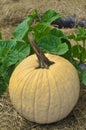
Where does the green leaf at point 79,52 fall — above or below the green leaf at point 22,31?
below

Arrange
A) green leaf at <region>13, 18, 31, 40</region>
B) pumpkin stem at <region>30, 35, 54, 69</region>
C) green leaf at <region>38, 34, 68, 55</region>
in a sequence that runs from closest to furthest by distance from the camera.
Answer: pumpkin stem at <region>30, 35, 54, 69</region>, green leaf at <region>38, 34, 68, 55</region>, green leaf at <region>13, 18, 31, 40</region>

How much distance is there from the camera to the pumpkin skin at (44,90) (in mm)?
2445

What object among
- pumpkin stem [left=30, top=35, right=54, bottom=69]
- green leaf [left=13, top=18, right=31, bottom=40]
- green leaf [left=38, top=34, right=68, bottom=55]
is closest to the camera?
pumpkin stem [left=30, top=35, right=54, bottom=69]

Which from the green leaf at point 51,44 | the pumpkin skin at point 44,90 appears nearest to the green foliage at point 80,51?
the green leaf at point 51,44

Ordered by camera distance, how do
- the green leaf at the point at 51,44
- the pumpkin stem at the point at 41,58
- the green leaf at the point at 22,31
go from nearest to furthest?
the pumpkin stem at the point at 41,58 < the green leaf at the point at 51,44 < the green leaf at the point at 22,31

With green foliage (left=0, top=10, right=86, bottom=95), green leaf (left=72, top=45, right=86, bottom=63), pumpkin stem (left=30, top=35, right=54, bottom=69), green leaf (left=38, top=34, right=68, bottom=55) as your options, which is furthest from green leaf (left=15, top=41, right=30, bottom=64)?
green leaf (left=72, top=45, right=86, bottom=63)

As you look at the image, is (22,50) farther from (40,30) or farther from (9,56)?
(40,30)

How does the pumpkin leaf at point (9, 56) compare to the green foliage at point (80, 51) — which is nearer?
the pumpkin leaf at point (9, 56)

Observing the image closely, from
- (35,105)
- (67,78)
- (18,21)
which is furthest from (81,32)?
(18,21)

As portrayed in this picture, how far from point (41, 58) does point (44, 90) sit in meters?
0.21

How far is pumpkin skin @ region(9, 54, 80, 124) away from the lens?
2445 mm

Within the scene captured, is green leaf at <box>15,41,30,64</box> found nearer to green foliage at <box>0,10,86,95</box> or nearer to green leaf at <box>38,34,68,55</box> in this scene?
green foliage at <box>0,10,86,95</box>

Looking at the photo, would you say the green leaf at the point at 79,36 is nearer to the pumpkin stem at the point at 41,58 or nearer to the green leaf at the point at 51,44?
the green leaf at the point at 51,44

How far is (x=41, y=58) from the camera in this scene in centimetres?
246
